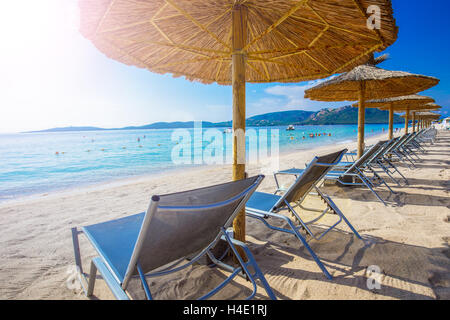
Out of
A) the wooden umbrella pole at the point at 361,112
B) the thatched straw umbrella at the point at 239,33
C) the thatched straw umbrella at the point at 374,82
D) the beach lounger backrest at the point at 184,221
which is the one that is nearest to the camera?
the beach lounger backrest at the point at 184,221

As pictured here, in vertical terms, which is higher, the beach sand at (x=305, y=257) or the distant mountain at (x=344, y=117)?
the distant mountain at (x=344, y=117)

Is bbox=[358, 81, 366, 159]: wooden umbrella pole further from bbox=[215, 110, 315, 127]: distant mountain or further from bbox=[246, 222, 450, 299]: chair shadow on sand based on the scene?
bbox=[215, 110, 315, 127]: distant mountain

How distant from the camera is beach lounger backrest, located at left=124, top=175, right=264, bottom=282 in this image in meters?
1.17

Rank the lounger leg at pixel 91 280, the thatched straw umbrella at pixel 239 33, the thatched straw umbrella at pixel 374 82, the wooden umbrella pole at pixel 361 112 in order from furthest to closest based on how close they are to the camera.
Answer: the wooden umbrella pole at pixel 361 112
the thatched straw umbrella at pixel 374 82
the thatched straw umbrella at pixel 239 33
the lounger leg at pixel 91 280

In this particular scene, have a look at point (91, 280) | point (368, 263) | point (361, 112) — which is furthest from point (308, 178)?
point (361, 112)

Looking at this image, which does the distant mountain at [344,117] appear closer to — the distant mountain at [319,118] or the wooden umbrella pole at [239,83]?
the distant mountain at [319,118]

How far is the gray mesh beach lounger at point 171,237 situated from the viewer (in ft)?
3.88

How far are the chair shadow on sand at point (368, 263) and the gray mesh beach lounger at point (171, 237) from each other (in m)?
0.74

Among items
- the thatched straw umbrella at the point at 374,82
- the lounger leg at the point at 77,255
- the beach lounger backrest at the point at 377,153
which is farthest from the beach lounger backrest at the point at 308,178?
the thatched straw umbrella at the point at 374,82

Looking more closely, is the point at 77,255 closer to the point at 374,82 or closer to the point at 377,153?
the point at 377,153

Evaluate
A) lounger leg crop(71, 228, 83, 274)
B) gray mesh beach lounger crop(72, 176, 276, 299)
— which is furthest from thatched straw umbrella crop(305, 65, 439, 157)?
lounger leg crop(71, 228, 83, 274)

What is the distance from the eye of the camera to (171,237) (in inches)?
52.6

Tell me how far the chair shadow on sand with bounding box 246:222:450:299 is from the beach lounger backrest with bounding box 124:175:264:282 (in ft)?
2.57
